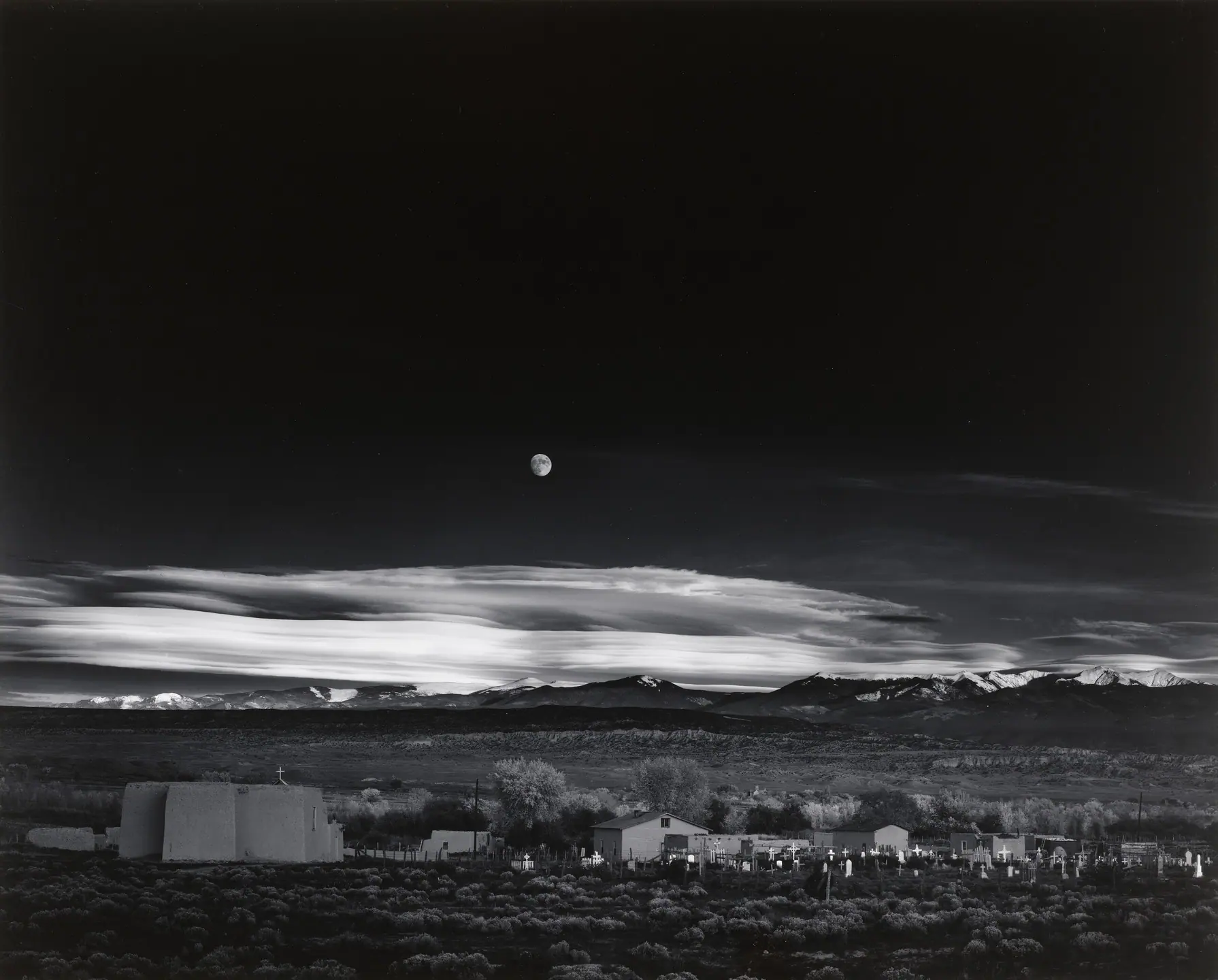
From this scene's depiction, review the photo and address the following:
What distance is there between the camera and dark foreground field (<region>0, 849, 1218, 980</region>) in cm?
2452

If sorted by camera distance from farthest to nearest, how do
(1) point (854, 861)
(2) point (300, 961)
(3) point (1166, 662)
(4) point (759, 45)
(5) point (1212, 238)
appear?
(3) point (1166, 662) < (1) point (854, 861) < (5) point (1212, 238) < (4) point (759, 45) < (2) point (300, 961)

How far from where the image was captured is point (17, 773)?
48250 mm

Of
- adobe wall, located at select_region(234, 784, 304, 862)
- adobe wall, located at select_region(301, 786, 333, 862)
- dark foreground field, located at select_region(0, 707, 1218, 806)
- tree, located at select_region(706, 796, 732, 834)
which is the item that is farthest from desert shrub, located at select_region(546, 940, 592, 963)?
dark foreground field, located at select_region(0, 707, 1218, 806)

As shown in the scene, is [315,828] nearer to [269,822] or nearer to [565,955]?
[269,822]

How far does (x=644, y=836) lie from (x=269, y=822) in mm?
10956

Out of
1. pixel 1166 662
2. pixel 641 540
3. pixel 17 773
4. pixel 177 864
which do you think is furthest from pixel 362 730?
pixel 1166 662

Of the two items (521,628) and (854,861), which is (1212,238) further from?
(521,628)

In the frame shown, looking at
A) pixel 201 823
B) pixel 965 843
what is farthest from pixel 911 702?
pixel 201 823

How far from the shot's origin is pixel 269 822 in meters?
32.6

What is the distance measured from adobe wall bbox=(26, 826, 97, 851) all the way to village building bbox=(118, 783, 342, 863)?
8.84 feet

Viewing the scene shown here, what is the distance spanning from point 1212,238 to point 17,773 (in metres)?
43.0

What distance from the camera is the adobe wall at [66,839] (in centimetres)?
3541

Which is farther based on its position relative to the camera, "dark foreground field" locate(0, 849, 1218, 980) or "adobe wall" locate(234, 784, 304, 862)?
"adobe wall" locate(234, 784, 304, 862)

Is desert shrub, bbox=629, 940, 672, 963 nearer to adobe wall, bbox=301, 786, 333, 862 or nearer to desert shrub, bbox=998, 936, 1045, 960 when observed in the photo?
desert shrub, bbox=998, 936, 1045, 960
